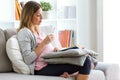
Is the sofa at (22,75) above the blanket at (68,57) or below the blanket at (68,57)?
below

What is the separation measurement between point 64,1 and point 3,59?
1823 mm

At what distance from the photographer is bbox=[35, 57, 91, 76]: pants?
240 cm

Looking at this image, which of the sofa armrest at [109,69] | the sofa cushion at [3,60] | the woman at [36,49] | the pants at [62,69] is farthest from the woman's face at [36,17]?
the sofa armrest at [109,69]

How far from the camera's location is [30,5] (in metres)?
2.63

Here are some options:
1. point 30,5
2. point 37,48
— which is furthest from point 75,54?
point 30,5

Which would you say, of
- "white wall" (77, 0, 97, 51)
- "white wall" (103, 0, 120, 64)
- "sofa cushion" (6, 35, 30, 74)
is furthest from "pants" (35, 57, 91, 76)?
"white wall" (77, 0, 97, 51)

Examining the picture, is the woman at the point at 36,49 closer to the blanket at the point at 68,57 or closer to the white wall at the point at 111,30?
the blanket at the point at 68,57

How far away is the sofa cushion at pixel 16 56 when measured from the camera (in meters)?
2.51

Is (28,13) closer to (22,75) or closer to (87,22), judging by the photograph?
(22,75)

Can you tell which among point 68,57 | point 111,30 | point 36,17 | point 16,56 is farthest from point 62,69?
point 111,30

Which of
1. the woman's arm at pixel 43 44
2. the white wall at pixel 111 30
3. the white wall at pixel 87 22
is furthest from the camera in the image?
the white wall at pixel 87 22

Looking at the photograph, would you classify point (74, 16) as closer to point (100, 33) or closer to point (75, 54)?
point (100, 33)

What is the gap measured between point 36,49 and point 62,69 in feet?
1.00

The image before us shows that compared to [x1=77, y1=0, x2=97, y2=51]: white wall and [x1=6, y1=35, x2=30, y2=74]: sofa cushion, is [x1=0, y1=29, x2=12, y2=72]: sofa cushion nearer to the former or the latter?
[x1=6, y1=35, x2=30, y2=74]: sofa cushion
